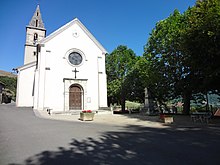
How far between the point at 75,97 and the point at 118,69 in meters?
10.9

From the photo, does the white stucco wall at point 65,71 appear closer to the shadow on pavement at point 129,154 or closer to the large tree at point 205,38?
the large tree at point 205,38

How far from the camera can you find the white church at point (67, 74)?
1947 cm

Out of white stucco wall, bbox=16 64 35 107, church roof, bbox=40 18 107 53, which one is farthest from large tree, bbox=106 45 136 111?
white stucco wall, bbox=16 64 35 107

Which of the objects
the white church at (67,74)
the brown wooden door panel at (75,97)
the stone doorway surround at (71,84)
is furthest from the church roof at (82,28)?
the brown wooden door panel at (75,97)

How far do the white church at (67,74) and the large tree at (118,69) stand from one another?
5.85 meters

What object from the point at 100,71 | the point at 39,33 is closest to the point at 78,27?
the point at 100,71

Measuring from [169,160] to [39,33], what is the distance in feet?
127

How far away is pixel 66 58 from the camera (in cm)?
2097

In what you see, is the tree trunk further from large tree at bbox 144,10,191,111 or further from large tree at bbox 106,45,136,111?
large tree at bbox 106,45,136,111

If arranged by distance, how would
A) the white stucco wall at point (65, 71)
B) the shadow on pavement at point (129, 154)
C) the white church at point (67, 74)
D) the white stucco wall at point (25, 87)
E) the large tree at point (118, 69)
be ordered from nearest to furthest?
the shadow on pavement at point (129, 154) → the white stucco wall at point (65, 71) → the white church at point (67, 74) → the white stucco wall at point (25, 87) → the large tree at point (118, 69)

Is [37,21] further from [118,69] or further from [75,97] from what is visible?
[75,97]

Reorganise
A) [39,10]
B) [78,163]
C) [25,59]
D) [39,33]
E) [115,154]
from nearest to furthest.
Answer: [78,163] < [115,154] < [25,59] < [39,33] < [39,10]

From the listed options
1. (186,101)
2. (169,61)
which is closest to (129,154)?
(169,61)

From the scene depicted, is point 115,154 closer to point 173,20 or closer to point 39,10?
point 173,20
